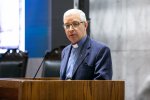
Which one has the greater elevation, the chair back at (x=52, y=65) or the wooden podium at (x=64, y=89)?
the wooden podium at (x=64, y=89)

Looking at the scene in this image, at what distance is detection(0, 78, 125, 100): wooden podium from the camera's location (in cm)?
216

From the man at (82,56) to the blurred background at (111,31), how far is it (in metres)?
1.70

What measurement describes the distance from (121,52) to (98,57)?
2.19 metres

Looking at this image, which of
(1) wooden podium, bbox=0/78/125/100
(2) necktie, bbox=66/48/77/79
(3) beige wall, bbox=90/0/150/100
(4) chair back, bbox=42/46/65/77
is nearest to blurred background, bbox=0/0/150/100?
(3) beige wall, bbox=90/0/150/100

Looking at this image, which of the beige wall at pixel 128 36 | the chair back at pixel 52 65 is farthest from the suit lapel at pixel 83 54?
the beige wall at pixel 128 36

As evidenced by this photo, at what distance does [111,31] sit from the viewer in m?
5.14

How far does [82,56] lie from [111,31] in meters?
2.37

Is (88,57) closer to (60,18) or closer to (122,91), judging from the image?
(122,91)

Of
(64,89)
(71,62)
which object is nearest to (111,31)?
(71,62)

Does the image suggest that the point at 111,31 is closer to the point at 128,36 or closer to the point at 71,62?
the point at 128,36

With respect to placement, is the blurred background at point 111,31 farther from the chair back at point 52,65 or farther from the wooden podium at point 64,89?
the wooden podium at point 64,89

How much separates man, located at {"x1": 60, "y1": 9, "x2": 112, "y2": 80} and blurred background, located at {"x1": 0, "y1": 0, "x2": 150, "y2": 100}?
66.8 inches

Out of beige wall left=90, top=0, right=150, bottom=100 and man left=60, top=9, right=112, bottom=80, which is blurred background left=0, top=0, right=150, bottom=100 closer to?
beige wall left=90, top=0, right=150, bottom=100

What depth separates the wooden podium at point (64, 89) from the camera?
2.16 m
